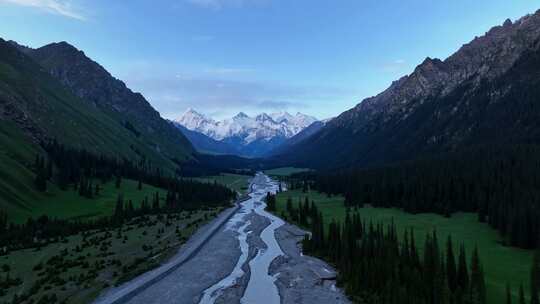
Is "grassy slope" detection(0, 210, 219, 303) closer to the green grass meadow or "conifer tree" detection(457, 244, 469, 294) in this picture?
the green grass meadow

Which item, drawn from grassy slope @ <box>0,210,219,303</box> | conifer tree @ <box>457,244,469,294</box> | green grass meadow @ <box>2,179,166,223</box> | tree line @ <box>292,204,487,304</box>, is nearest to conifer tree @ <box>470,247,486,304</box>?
tree line @ <box>292,204,487,304</box>

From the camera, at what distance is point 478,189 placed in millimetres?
131500

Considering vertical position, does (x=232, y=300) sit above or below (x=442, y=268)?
below

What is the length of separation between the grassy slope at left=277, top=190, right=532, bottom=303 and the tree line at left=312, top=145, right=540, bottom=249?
3436 mm

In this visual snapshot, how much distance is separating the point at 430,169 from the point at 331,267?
114826 millimetres

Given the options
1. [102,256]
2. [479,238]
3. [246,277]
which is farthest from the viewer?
[479,238]

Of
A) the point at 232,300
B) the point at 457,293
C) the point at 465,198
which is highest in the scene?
the point at 465,198

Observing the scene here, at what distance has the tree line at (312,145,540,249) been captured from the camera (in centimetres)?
9371

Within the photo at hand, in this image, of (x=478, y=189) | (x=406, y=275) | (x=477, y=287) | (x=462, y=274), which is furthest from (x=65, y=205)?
(x=478, y=189)

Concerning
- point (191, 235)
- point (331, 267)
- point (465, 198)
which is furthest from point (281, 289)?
point (465, 198)

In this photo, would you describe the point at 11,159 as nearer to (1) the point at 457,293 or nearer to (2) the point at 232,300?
(2) the point at 232,300

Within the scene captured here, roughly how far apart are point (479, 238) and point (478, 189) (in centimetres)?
3979

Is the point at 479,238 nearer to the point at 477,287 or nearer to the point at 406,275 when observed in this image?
the point at 406,275

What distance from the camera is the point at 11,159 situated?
146250 mm
